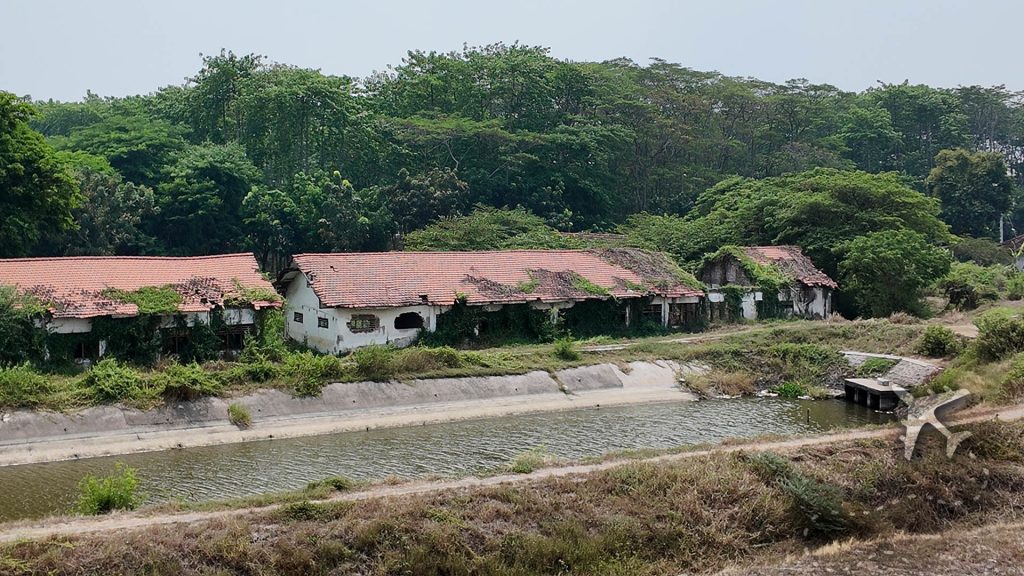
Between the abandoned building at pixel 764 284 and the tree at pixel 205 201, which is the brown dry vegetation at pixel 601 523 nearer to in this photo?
the abandoned building at pixel 764 284

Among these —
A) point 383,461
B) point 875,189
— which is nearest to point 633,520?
point 383,461

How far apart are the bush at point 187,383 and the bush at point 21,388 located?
2.80 meters

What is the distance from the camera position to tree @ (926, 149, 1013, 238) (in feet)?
220

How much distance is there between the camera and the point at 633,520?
16.5 meters

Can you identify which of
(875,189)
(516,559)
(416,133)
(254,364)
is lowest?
(516,559)

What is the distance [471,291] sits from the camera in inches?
→ 1335

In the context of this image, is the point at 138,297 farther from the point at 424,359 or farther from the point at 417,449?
the point at 417,449

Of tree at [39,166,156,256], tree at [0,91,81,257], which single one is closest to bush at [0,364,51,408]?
tree at [0,91,81,257]

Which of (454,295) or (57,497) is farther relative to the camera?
(454,295)

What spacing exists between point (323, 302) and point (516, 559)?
17.6m

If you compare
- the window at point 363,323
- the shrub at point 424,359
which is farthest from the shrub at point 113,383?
the window at point 363,323

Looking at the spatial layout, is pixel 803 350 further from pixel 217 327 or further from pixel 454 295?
pixel 217 327

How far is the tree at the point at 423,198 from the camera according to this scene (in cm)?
5191

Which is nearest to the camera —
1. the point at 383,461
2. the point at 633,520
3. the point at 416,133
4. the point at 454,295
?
the point at 633,520
